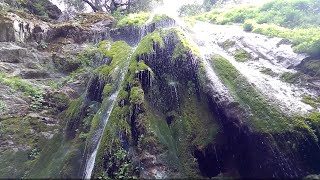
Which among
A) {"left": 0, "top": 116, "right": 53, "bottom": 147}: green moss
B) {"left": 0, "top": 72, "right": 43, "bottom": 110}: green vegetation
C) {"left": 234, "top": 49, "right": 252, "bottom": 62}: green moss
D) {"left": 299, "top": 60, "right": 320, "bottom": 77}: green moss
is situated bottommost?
{"left": 0, "top": 116, "right": 53, "bottom": 147}: green moss

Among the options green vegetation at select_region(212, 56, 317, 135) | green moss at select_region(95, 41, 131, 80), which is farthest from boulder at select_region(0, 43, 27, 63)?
green vegetation at select_region(212, 56, 317, 135)

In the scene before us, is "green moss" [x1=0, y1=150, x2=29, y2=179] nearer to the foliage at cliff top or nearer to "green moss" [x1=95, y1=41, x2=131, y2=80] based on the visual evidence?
"green moss" [x1=95, y1=41, x2=131, y2=80]

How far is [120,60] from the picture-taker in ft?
37.2

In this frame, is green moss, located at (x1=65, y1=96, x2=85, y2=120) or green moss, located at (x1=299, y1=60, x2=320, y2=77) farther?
green moss, located at (x1=65, y1=96, x2=85, y2=120)

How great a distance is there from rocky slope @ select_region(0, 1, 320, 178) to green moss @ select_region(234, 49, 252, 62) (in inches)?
2.8

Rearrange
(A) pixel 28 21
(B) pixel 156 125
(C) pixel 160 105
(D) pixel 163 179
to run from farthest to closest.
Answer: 1. (A) pixel 28 21
2. (C) pixel 160 105
3. (B) pixel 156 125
4. (D) pixel 163 179

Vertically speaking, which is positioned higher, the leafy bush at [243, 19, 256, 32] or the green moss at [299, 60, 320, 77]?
the leafy bush at [243, 19, 256, 32]

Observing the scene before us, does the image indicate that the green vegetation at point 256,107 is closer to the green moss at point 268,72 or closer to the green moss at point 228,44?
the green moss at point 268,72

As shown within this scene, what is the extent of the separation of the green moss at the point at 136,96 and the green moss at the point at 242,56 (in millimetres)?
4274

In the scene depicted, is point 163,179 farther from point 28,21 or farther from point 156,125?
point 28,21

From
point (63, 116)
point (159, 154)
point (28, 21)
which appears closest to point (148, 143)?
point (159, 154)

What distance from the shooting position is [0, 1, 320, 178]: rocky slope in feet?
24.4

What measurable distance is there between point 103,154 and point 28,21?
1010 centimetres

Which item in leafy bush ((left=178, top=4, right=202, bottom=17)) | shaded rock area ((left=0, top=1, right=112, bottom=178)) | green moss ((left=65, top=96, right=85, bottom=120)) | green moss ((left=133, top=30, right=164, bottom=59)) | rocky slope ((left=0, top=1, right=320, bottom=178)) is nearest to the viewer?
rocky slope ((left=0, top=1, right=320, bottom=178))
